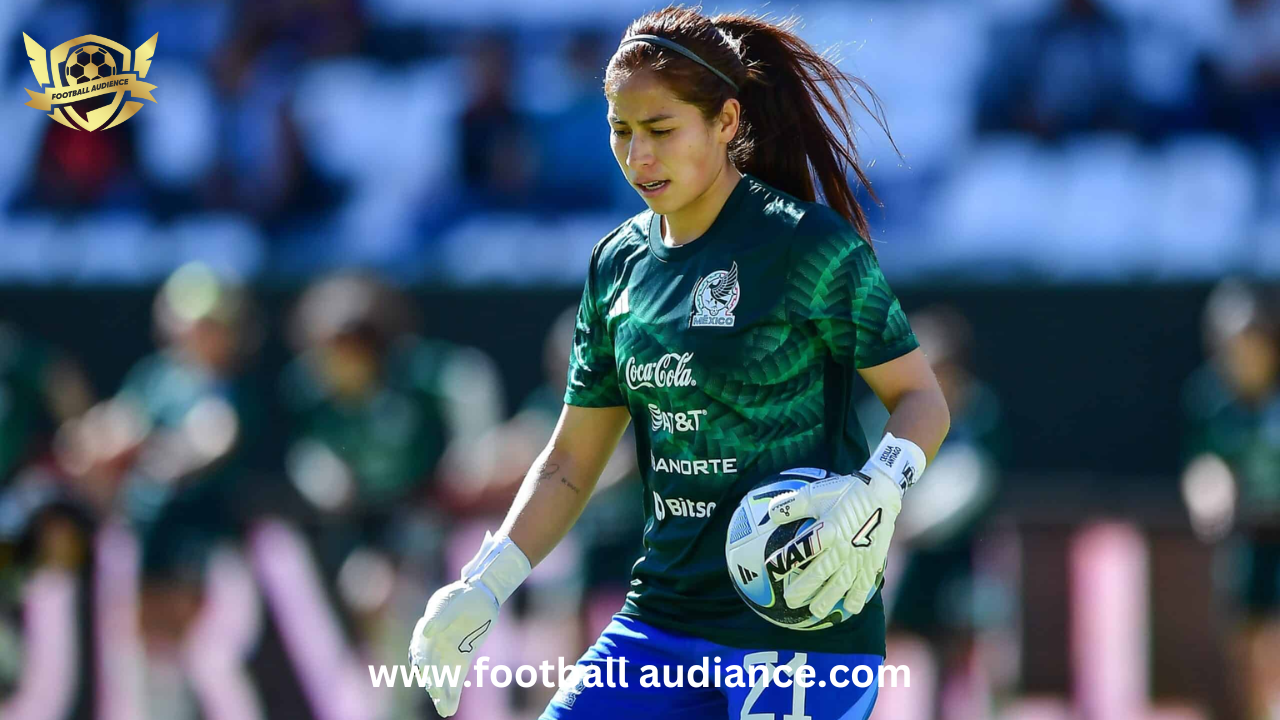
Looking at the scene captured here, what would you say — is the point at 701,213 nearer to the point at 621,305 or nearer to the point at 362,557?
the point at 621,305

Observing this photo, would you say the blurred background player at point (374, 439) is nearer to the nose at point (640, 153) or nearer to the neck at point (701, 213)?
the neck at point (701, 213)

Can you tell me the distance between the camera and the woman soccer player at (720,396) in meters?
3.11

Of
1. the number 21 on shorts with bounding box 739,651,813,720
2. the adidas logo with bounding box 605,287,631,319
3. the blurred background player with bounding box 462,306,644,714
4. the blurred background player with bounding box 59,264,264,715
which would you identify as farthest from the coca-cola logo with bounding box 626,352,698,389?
the blurred background player with bounding box 59,264,264,715

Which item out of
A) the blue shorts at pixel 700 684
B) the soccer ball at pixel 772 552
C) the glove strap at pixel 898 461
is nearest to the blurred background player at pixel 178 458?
the blue shorts at pixel 700 684

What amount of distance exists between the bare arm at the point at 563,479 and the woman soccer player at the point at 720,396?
0.20ft

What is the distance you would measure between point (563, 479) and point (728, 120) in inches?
33.4

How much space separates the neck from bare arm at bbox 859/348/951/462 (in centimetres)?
45

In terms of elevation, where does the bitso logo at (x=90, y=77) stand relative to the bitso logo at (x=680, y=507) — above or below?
above

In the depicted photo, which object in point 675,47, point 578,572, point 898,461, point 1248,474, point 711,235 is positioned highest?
point 675,47

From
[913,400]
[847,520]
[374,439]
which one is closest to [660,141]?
[913,400]

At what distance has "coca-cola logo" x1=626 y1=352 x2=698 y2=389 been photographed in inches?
125

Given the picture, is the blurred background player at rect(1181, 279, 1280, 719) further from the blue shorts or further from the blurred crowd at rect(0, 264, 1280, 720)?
the blue shorts

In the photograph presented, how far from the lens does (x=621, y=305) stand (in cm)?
335

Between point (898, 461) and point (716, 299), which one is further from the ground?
point (716, 299)
